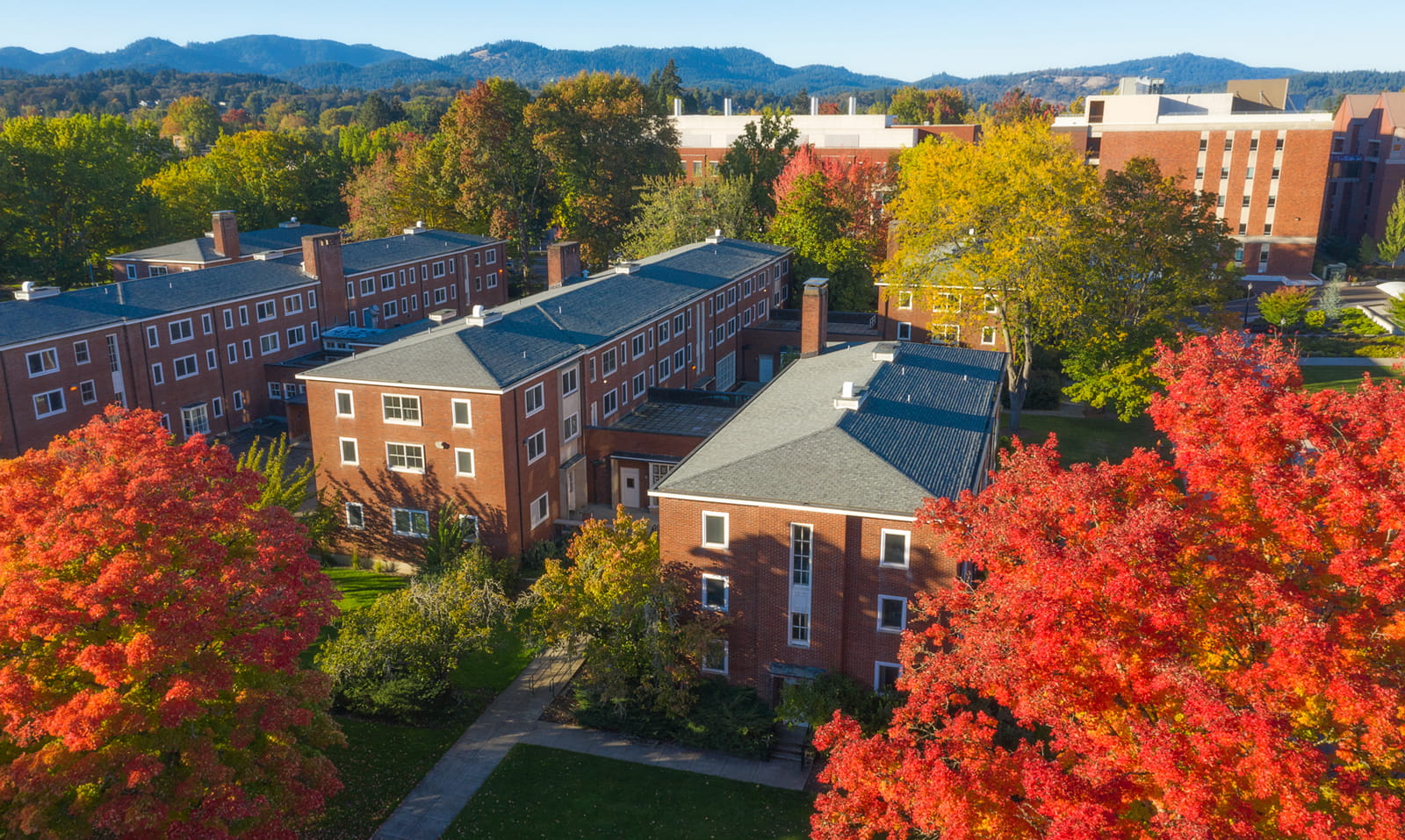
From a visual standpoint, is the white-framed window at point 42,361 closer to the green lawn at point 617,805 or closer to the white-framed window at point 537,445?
the white-framed window at point 537,445

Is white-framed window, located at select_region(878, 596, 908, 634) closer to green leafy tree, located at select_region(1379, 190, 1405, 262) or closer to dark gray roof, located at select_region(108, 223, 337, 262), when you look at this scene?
dark gray roof, located at select_region(108, 223, 337, 262)

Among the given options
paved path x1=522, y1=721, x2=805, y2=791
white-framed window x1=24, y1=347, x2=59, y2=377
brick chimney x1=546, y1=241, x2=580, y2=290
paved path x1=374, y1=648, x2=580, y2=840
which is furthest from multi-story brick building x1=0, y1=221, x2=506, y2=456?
paved path x1=522, y1=721, x2=805, y2=791

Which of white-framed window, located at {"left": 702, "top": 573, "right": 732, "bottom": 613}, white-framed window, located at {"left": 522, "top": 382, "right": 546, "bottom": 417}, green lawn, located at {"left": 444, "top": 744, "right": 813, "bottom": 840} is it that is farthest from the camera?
white-framed window, located at {"left": 522, "top": 382, "right": 546, "bottom": 417}

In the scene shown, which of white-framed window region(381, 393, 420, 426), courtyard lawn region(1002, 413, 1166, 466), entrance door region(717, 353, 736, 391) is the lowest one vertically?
courtyard lawn region(1002, 413, 1166, 466)

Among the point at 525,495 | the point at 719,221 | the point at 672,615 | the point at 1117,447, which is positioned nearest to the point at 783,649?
the point at 672,615

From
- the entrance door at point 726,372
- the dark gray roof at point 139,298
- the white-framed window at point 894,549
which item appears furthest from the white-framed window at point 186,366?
the white-framed window at point 894,549

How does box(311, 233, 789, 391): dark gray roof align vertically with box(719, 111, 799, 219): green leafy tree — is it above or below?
below
